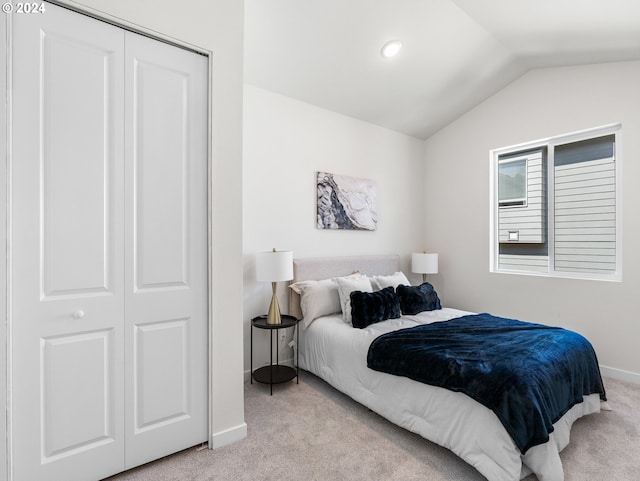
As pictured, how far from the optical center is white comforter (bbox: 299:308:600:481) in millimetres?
1745

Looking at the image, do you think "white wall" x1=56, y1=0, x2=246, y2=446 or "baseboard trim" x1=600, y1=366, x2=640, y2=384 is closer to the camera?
"white wall" x1=56, y1=0, x2=246, y2=446

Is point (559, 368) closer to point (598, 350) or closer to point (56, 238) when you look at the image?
point (598, 350)

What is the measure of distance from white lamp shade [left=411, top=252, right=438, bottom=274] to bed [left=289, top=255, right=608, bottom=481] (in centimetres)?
61

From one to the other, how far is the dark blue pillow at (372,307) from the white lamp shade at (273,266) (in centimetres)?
61

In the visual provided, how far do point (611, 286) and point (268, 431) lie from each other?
127 inches

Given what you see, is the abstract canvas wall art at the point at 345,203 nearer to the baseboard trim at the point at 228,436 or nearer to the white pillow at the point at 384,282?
the white pillow at the point at 384,282

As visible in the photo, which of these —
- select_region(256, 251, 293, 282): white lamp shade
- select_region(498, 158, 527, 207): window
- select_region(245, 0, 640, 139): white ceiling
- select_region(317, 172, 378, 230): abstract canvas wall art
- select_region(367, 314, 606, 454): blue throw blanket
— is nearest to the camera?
select_region(367, 314, 606, 454): blue throw blanket

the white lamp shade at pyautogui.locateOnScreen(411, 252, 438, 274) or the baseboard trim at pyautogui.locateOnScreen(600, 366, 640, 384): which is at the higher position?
the white lamp shade at pyautogui.locateOnScreen(411, 252, 438, 274)

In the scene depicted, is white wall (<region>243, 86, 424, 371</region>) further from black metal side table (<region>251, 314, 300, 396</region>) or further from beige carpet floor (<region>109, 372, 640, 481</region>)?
beige carpet floor (<region>109, 372, 640, 481</region>)

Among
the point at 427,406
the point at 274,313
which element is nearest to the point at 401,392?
the point at 427,406


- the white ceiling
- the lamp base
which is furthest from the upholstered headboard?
the white ceiling

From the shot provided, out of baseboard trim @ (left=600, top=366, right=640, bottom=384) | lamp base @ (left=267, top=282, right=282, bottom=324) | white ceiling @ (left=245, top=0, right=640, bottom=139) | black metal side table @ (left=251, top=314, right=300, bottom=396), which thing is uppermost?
white ceiling @ (left=245, top=0, right=640, bottom=139)

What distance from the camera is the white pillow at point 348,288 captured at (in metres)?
3.02

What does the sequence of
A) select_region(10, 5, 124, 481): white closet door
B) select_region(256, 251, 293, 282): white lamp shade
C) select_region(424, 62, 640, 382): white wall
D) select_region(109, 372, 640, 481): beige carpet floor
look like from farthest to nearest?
1. select_region(424, 62, 640, 382): white wall
2. select_region(256, 251, 293, 282): white lamp shade
3. select_region(109, 372, 640, 481): beige carpet floor
4. select_region(10, 5, 124, 481): white closet door
